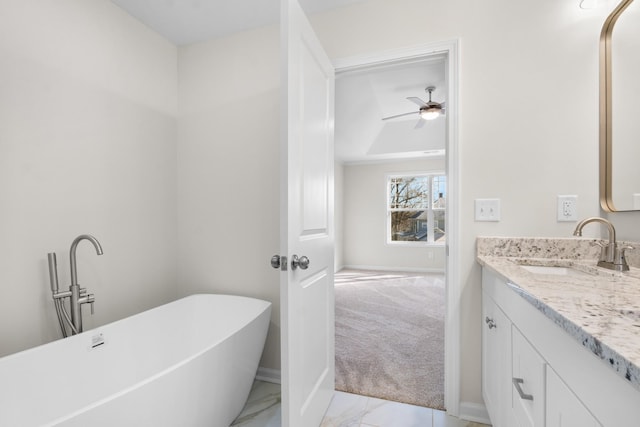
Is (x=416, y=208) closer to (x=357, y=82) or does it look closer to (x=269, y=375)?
(x=357, y=82)

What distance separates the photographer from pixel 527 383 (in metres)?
0.90

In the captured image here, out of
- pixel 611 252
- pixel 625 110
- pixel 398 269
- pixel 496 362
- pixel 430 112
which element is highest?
pixel 430 112

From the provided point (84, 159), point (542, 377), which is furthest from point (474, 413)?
point (84, 159)

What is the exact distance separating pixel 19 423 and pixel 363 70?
7.77 feet

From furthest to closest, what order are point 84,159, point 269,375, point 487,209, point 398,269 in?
point 398,269 → point 269,375 → point 84,159 → point 487,209

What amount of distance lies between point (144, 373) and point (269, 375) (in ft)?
2.65

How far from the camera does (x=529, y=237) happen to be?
61.1 inches

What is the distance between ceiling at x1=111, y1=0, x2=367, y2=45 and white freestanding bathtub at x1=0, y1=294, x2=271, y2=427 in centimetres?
192

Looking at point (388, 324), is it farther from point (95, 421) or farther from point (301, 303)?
point (95, 421)

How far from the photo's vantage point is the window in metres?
6.04

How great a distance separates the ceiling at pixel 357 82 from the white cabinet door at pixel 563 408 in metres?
1.51

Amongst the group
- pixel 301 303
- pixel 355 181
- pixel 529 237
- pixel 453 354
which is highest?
pixel 355 181

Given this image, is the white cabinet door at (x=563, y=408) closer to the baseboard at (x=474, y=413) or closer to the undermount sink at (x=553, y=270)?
the undermount sink at (x=553, y=270)

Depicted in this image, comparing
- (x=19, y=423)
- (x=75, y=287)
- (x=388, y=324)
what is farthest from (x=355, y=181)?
(x=19, y=423)
